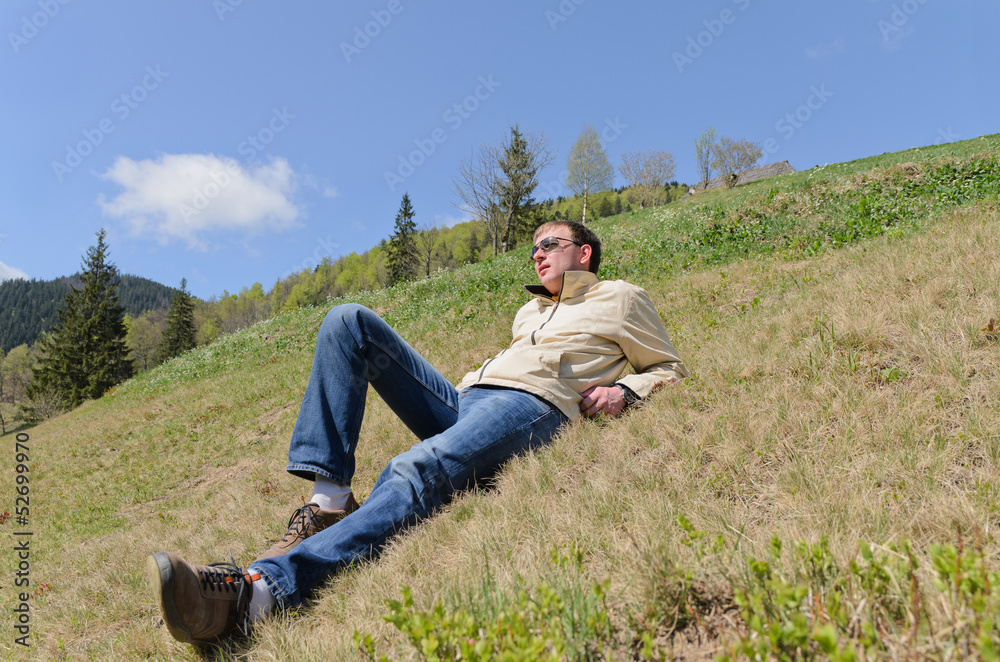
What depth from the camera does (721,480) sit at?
2115 mm

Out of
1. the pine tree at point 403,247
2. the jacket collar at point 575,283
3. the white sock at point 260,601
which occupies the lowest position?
the white sock at point 260,601

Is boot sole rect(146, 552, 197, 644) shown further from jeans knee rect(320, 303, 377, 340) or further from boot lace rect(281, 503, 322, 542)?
jeans knee rect(320, 303, 377, 340)

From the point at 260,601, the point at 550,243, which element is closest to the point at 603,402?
the point at 550,243

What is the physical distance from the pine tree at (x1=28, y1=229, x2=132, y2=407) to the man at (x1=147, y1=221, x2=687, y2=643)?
143 ft

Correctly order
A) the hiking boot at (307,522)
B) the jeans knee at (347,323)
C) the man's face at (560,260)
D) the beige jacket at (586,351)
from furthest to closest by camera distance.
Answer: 1. the man's face at (560,260)
2. the beige jacket at (586,351)
3. the jeans knee at (347,323)
4. the hiking boot at (307,522)

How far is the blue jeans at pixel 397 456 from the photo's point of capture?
2164 mm

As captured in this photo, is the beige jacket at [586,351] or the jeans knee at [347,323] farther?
the beige jacket at [586,351]

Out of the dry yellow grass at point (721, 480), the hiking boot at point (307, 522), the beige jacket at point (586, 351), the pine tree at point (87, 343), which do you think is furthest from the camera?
the pine tree at point (87, 343)

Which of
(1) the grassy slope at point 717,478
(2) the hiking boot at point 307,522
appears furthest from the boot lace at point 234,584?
(2) the hiking boot at point 307,522

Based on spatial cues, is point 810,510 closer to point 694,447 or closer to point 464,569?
point 694,447

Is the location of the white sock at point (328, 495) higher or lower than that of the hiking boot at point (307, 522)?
higher

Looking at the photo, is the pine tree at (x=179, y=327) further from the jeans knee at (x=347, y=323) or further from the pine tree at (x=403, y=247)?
the jeans knee at (x=347, y=323)

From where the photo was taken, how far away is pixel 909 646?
3.33ft

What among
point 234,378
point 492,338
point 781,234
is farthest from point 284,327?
point 781,234
